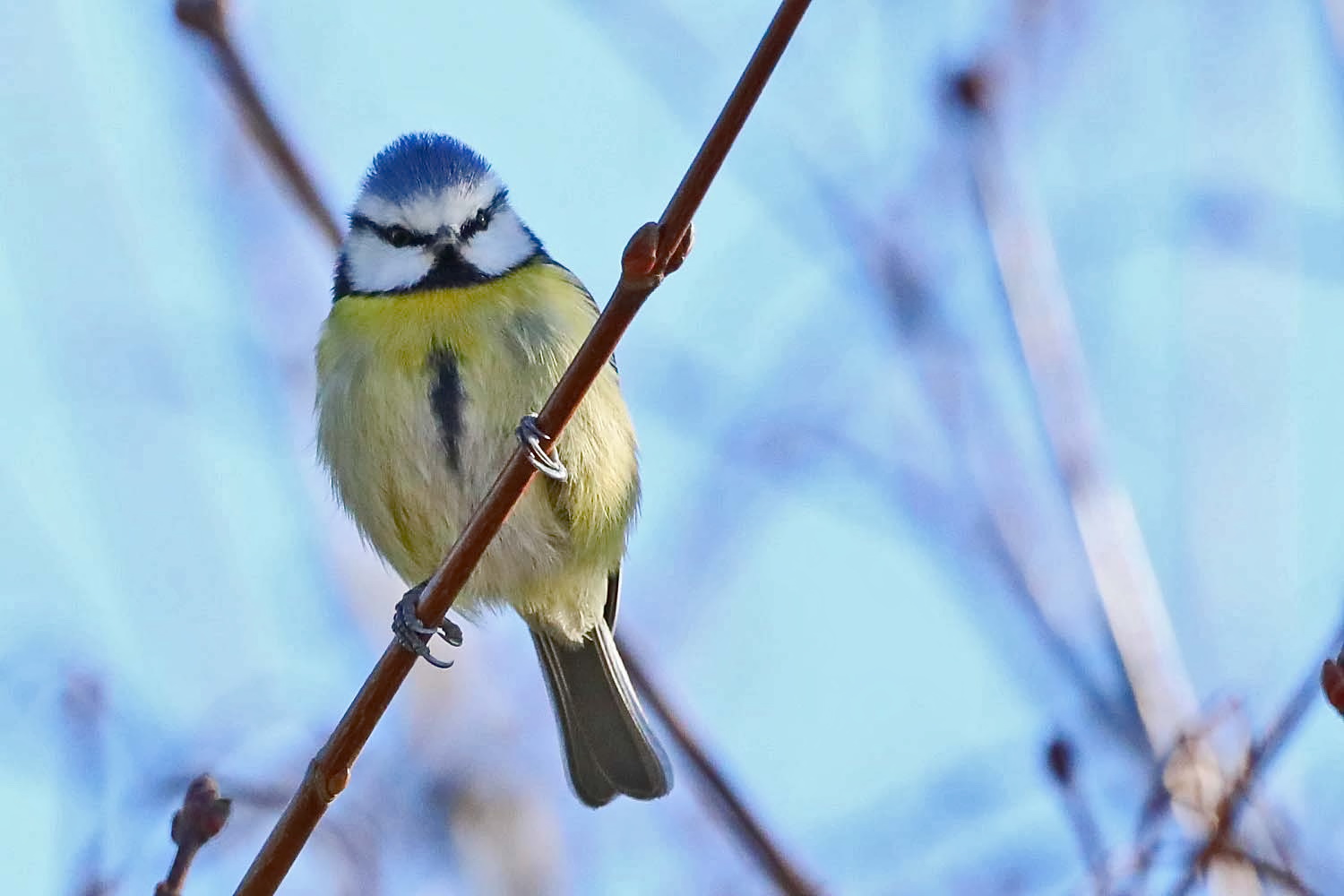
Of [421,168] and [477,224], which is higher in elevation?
[421,168]

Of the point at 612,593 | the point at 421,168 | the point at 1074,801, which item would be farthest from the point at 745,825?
the point at 421,168

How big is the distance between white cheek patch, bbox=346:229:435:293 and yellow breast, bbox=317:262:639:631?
0.16 feet

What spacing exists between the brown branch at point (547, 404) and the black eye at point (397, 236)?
1.03m

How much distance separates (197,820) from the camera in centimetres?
173

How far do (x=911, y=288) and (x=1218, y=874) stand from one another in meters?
1.71

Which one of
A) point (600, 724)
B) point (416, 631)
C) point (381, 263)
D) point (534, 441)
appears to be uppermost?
point (381, 263)

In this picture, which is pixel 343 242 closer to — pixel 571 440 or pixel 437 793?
pixel 571 440

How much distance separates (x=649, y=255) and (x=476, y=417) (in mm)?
1353

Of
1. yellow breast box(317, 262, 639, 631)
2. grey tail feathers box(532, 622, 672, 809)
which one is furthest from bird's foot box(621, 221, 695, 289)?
grey tail feathers box(532, 622, 672, 809)

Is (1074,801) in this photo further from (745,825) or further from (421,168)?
(421,168)

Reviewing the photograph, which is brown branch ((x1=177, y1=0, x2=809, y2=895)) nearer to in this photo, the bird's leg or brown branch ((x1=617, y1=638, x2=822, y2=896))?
the bird's leg

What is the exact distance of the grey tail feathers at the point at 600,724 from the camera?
146 inches

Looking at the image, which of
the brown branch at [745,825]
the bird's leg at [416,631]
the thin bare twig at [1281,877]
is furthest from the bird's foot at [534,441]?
the thin bare twig at [1281,877]

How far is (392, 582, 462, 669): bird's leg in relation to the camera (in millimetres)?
2322
